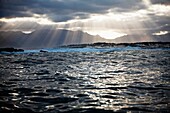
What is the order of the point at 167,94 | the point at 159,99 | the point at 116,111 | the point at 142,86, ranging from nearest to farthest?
the point at 116,111 < the point at 159,99 < the point at 167,94 < the point at 142,86

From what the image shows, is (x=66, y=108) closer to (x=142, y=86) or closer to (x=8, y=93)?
(x=8, y=93)

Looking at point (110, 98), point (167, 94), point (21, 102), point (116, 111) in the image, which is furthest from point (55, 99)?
point (167, 94)

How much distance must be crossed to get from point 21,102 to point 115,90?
510 centimetres

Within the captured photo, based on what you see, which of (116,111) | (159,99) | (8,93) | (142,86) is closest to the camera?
(116,111)

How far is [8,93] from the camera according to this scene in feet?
40.2

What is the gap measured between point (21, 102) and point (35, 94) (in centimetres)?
163

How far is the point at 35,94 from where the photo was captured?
38.7 feet

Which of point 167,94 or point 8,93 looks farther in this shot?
point 8,93

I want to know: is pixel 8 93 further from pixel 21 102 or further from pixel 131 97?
pixel 131 97

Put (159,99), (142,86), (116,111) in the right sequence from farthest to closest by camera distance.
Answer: (142,86)
(159,99)
(116,111)

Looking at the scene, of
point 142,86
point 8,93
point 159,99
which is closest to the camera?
point 159,99

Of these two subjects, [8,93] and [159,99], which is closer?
[159,99]

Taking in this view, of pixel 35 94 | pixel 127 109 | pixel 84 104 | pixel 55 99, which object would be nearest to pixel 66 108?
pixel 84 104

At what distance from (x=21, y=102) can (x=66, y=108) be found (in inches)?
97.1
